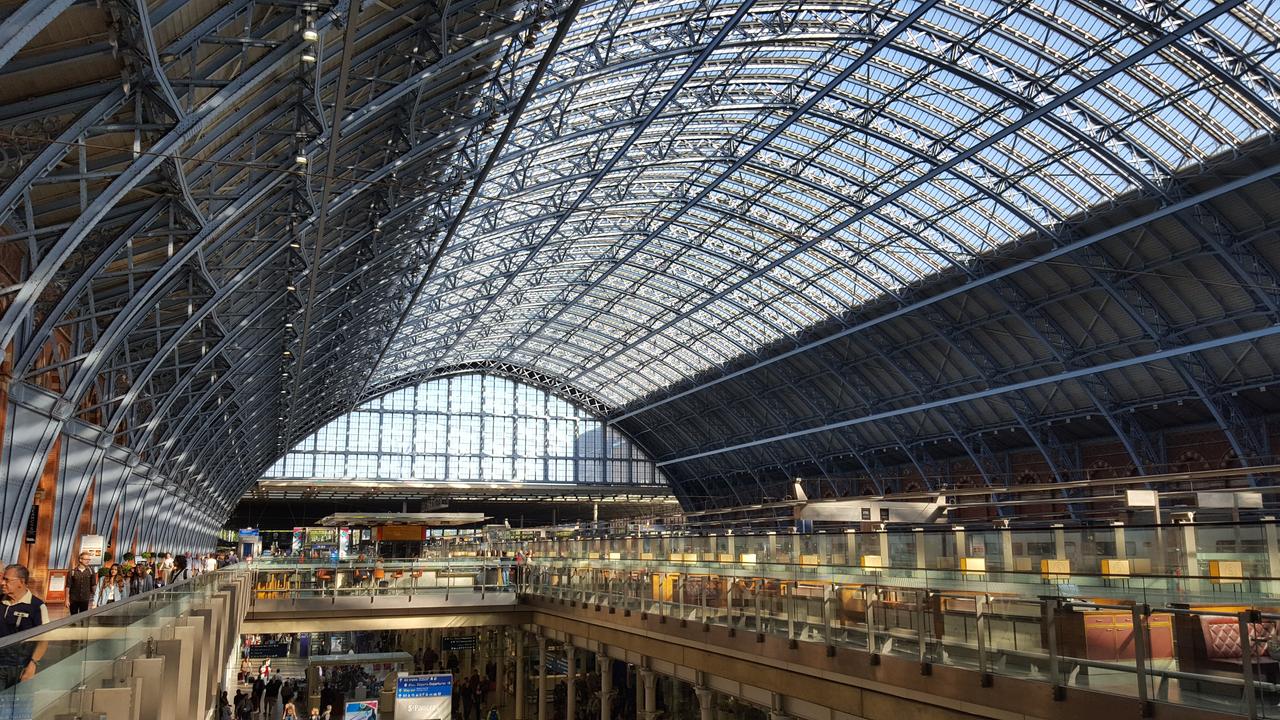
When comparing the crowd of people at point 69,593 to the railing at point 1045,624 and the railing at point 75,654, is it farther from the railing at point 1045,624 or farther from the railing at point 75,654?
the railing at point 1045,624

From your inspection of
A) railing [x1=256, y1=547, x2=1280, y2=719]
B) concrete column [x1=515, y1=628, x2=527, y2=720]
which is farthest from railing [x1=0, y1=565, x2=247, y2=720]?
concrete column [x1=515, y1=628, x2=527, y2=720]

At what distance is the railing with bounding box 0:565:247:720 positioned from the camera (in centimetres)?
479

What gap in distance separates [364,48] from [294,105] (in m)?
2.03

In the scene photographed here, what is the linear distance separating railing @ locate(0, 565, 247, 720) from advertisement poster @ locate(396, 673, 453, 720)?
2555 cm

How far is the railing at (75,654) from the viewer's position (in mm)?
4793

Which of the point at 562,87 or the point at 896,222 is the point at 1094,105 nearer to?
the point at 896,222

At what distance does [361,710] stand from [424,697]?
2087 mm

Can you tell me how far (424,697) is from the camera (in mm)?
33656

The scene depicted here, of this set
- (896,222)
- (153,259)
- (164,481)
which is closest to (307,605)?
(164,481)

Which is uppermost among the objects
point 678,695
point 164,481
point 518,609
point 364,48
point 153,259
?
point 364,48

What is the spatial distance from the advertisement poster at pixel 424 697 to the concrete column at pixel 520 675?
11077mm

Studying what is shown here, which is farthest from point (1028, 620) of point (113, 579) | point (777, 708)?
point (113, 579)

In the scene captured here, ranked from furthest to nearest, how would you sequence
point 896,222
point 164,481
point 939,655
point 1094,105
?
point 896,222 < point 164,481 < point 1094,105 < point 939,655

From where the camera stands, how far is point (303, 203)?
24969 mm
